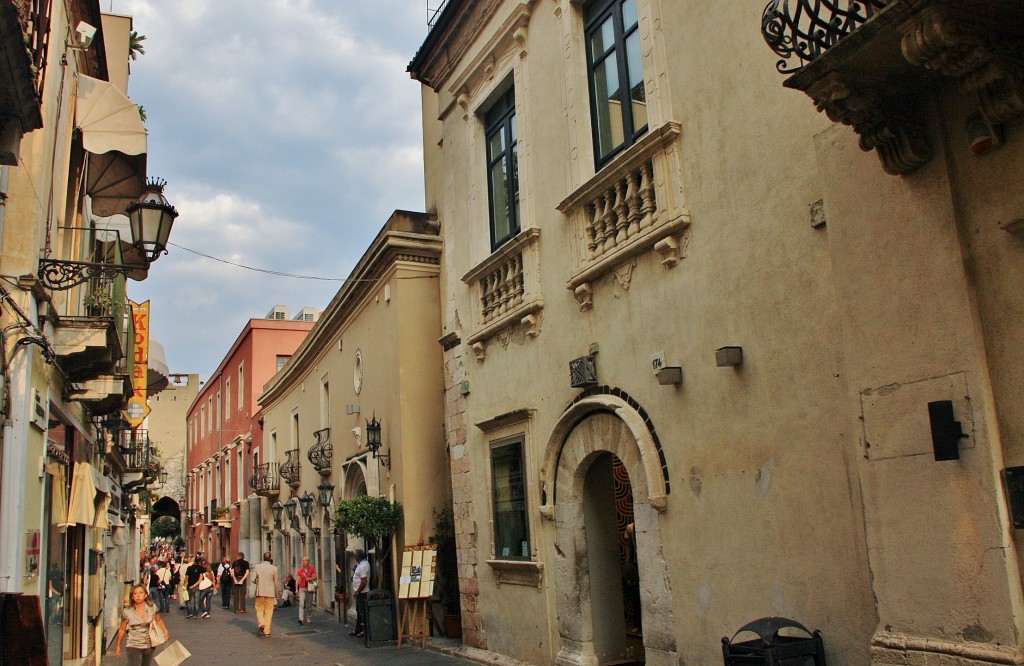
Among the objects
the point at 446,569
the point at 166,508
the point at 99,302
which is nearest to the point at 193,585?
the point at 446,569

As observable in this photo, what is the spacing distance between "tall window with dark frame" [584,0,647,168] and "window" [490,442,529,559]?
3.69 meters

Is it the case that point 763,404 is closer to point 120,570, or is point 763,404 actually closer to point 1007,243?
point 1007,243

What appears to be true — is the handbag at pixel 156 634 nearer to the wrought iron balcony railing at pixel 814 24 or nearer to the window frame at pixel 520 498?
the window frame at pixel 520 498

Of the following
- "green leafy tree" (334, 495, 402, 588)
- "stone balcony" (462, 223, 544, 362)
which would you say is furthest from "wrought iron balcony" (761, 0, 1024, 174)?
"green leafy tree" (334, 495, 402, 588)

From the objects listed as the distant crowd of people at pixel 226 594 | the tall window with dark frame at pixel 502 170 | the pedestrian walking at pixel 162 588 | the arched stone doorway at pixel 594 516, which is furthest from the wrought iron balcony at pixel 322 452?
the arched stone doorway at pixel 594 516

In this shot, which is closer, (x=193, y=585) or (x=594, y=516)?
(x=594, y=516)

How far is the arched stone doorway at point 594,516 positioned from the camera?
8.10 meters

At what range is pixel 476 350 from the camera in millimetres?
11445

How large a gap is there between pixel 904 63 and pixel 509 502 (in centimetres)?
713

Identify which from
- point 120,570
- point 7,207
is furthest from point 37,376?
point 120,570

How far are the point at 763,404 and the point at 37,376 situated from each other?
6.73 metres

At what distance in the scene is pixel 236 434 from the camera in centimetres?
3544

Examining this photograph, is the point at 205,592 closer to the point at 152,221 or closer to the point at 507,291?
the point at 507,291

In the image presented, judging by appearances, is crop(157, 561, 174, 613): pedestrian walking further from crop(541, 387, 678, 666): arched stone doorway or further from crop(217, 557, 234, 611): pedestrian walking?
crop(541, 387, 678, 666): arched stone doorway
